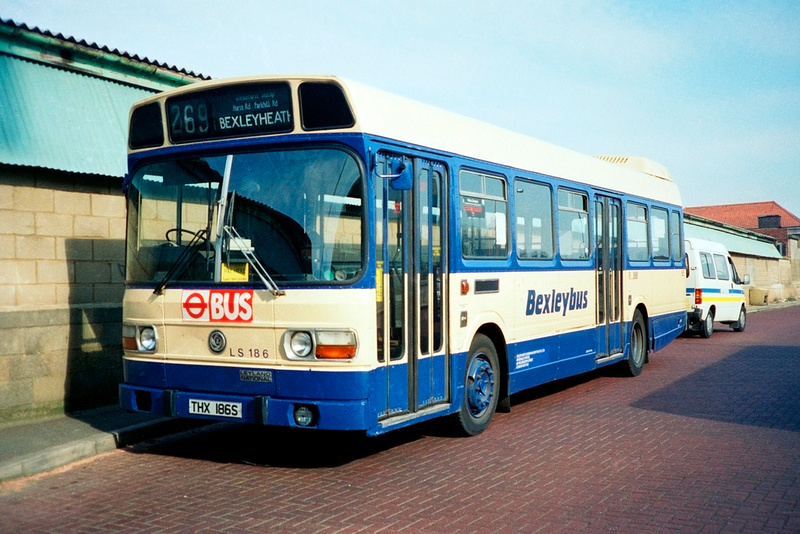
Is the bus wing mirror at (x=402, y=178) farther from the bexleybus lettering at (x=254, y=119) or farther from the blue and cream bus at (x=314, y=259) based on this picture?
the bexleybus lettering at (x=254, y=119)

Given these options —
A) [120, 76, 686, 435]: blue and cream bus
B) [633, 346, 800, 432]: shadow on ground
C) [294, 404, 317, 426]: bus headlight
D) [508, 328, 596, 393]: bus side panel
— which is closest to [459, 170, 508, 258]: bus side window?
[120, 76, 686, 435]: blue and cream bus

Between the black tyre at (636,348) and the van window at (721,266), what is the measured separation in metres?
8.82

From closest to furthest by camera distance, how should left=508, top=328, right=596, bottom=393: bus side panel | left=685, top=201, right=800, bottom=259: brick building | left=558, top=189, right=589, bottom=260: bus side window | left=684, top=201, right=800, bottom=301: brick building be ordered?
left=508, top=328, right=596, bottom=393: bus side panel < left=558, top=189, right=589, bottom=260: bus side window < left=684, top=201, right=800, bottom=301: brick building < left=685, top=201, right=800, bottom=259: brick building

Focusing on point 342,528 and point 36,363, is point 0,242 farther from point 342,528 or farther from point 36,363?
point 342,528

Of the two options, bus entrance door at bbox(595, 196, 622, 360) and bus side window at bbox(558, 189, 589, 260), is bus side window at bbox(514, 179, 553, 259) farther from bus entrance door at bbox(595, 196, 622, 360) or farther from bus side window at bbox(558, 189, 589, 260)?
bus entrance door at bbox(595, 196, 622, 360)

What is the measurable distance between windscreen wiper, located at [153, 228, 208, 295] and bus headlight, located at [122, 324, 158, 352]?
39cm

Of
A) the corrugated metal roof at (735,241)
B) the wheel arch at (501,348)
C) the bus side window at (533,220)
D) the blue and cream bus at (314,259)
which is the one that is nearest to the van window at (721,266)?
the bus side window at (533,220)

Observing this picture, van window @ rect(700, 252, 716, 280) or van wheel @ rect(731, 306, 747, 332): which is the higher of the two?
van window @ rect(700, 252, 716, 280)

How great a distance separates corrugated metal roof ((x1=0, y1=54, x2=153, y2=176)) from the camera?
9328mm

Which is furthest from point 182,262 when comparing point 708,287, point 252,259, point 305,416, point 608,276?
point 708,287

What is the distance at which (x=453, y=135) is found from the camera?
8.52 metres

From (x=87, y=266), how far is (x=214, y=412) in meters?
4.08

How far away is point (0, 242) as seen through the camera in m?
9.33

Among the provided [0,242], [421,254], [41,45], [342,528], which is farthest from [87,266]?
[342,528]
